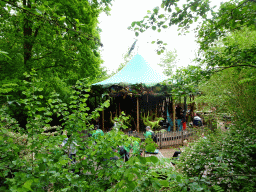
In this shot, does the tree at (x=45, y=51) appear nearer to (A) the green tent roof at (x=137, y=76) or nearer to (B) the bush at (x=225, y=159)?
(A) the green tent roof at (x=137, y=76)

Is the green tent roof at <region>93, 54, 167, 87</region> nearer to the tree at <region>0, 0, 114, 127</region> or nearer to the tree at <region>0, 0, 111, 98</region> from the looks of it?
the tree at <region>0, 0, 114, 127</region>

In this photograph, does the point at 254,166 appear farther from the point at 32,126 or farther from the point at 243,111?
the point at 32,126

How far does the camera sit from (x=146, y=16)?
2.15 m

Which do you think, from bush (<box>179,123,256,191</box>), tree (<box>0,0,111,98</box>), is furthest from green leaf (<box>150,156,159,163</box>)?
tree (<box>0,0,111,98</box>)

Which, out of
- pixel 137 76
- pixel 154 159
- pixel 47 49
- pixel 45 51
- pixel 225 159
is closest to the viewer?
pixel 154 159

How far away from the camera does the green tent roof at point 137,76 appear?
10.3 meters

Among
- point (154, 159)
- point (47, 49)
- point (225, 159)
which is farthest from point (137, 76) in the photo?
point (154, 159)

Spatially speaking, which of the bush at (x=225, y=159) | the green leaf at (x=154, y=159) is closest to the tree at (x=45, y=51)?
the bush at (x=225, y=159)

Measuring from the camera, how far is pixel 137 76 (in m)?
10.8

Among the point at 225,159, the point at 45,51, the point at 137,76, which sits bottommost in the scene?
the point at 225,159

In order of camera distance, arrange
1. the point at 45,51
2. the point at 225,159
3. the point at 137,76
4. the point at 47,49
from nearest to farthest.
Answer: the point at 225,159 → the point at 47,49 → the point at 45,51 → the point at 137,76

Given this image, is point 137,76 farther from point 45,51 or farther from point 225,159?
point 225,159

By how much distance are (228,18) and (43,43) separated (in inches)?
258

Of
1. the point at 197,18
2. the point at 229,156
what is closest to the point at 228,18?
the point at 197,18
